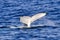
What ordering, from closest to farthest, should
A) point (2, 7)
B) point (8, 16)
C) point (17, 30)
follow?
1. point (17, 30)
2. point (8, 16)
3. point (2, 7)

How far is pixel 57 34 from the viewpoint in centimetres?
1334

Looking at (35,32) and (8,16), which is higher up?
(8,16)

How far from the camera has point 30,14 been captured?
17.5 meters

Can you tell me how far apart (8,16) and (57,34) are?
4298 mm

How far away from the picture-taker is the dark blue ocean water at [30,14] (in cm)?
1320

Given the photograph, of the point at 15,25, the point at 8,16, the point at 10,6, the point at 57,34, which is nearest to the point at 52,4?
the point at 10,6

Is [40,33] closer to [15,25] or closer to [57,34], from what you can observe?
[57,34]

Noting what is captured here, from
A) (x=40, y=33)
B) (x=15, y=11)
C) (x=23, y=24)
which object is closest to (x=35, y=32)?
(x=40, y=33)

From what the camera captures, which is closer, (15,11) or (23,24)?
(23,24)

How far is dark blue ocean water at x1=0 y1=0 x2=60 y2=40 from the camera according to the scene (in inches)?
520

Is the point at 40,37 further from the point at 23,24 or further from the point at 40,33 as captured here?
the point at 23,24

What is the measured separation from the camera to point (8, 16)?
16.9 metres

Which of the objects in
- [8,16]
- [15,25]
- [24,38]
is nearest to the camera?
[24,38]

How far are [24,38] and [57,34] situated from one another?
1403mm
